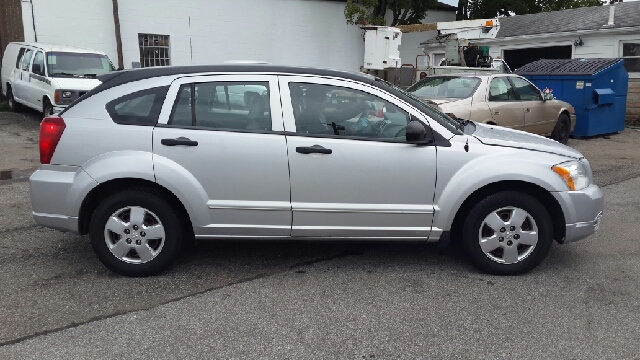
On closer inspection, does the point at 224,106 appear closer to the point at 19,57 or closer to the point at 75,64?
the point at 75,64

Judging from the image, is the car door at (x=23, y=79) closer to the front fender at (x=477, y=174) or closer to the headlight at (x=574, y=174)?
the front fender at (x=477, y=174)

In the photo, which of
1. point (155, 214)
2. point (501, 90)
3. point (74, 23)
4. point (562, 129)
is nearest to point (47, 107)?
point (74, 23)

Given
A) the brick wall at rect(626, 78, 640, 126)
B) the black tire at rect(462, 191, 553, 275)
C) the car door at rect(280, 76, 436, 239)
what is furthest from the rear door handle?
the brick wall at rect(626, 78, 640, 126)

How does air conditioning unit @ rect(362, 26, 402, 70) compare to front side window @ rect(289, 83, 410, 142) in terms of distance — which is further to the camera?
air conditioning unit @ rect(362, 26, 402, 70)

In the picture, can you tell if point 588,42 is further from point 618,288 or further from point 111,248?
point 111,248

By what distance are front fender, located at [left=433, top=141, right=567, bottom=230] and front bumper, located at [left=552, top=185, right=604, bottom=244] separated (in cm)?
10

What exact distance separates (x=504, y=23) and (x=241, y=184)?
21.3m

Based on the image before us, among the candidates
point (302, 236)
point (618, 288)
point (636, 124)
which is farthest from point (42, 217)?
point (636, 124)

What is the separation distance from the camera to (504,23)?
75.6 feet

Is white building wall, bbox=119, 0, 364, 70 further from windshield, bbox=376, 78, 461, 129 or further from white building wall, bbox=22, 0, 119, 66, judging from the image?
windshield, bbox=376, 78, 461, 129

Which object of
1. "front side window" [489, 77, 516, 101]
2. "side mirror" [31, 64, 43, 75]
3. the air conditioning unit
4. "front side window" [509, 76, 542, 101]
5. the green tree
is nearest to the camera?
"front side window" [489, 77, 516, 101]

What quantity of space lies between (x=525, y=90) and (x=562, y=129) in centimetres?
169

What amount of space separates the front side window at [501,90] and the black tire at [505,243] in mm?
5865

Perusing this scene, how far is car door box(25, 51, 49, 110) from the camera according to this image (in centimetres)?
1294
